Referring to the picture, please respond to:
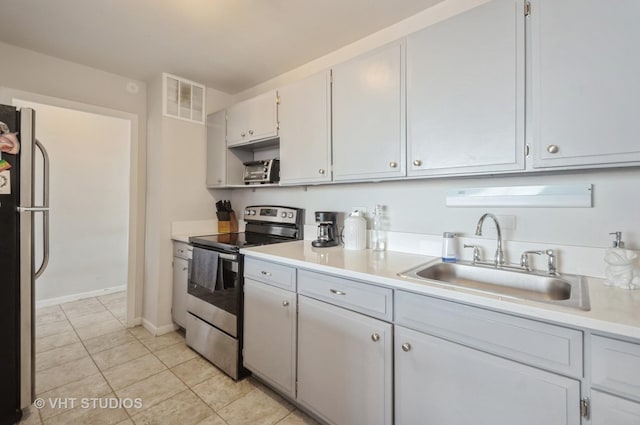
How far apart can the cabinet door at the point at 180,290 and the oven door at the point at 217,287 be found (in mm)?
294

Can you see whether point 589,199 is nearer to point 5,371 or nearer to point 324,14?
point 324,14

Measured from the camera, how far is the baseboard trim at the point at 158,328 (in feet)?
8.82

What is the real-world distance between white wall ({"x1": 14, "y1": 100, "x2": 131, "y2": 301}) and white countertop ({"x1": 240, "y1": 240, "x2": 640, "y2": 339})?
3.06m

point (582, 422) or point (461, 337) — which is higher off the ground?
point (461, 337)

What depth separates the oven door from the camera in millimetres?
1980

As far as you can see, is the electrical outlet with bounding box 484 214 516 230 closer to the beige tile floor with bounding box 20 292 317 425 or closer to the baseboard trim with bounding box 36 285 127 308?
the beige tile floor with bounding box 20 292 317 425

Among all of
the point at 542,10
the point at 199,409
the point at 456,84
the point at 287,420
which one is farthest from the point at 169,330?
the point at 542,10

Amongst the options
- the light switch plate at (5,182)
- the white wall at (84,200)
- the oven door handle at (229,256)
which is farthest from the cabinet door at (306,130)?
the white wall at (84,200)

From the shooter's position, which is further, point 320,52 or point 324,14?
point 320,52

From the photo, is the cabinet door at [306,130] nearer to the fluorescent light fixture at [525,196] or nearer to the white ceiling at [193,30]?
the white ceiling at [193,30]

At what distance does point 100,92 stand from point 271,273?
2.38 meters

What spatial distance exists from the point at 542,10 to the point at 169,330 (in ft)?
11.2

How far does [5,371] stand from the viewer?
4.99 ft

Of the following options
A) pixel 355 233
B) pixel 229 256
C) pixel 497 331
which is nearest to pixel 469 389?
pixel 497 331
